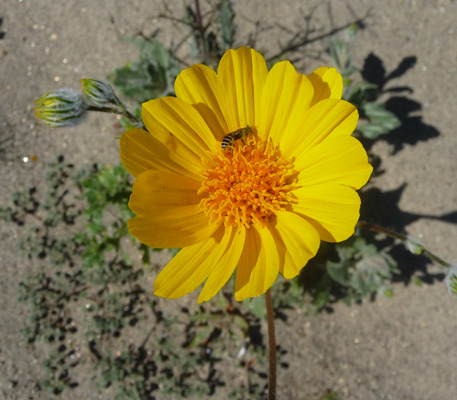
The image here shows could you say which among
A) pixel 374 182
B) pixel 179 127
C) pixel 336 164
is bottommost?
pixel 374 182

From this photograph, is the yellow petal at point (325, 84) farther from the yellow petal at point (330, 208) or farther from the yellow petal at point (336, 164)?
the yellow petal at point (330, 208)

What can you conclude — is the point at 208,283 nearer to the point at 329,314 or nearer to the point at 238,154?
the point at 238,154

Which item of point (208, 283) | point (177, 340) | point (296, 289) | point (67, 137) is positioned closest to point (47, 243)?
point (67, 137)

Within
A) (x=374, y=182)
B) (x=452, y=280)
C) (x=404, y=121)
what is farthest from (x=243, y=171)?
(x=404, y=121)

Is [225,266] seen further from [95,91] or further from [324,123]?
[95,91]

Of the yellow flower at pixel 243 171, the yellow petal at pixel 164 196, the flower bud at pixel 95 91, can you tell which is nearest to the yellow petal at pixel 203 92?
the yellow flower at pixel 243 171

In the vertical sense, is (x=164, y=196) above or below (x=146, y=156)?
below

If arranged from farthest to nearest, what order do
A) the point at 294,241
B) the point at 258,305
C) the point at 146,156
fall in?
the point at 258,305
the point at 146,156
the point at 294,241

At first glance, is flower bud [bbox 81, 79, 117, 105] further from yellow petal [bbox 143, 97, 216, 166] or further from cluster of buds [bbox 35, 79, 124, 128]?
yellow petal [bbox 143, 97, 216, 166]
